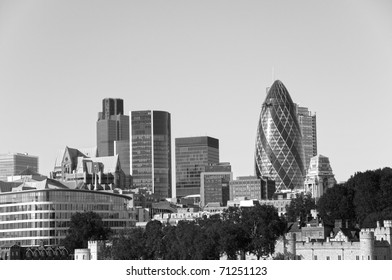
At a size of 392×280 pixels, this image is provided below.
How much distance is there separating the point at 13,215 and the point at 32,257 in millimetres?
32966

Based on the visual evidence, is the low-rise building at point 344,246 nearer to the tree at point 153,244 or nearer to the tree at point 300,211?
the tree at point 153,244

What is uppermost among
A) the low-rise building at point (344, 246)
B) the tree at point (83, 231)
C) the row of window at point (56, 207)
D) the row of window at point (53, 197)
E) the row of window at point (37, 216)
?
the row of window at point (53, 197)

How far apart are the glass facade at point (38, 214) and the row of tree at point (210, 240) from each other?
3185cm

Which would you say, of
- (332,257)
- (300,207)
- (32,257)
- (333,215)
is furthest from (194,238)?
(300,207)

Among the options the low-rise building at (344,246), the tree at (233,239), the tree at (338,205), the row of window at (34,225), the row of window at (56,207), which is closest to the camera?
the low-rise building at (344,246)

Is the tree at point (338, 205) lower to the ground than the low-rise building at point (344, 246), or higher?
higher

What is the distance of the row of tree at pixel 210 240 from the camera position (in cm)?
11459

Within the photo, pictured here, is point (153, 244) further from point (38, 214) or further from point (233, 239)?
point (38, 214)

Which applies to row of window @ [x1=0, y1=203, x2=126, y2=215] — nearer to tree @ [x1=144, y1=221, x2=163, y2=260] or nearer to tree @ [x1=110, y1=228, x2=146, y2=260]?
tree @ [x1=144, y1=221, x2=163, y2=260]

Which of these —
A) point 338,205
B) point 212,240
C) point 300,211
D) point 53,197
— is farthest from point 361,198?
point 53,197

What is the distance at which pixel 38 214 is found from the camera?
16788cm

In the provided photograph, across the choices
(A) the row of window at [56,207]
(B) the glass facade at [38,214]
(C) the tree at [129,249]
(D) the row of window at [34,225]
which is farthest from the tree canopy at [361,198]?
(B) the glass facade at [38,214]
